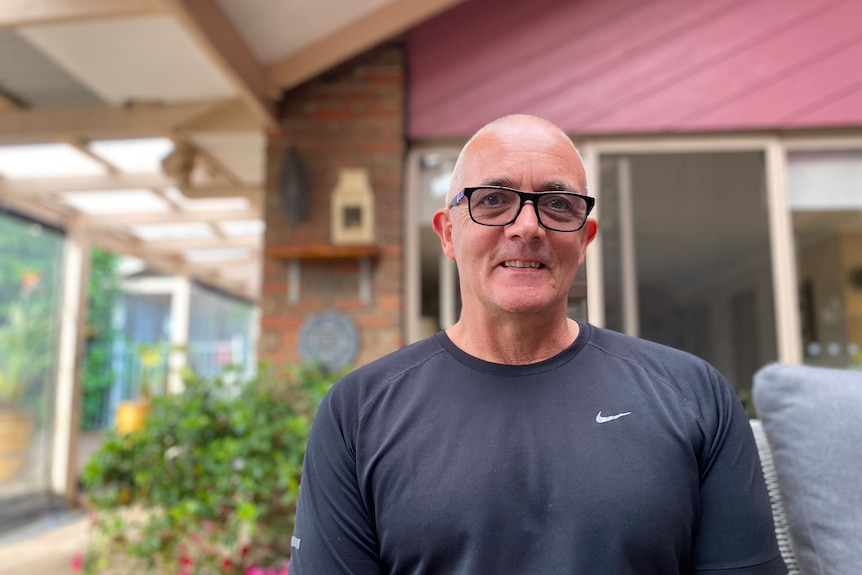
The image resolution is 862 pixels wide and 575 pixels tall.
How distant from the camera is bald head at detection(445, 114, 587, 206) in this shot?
1.04 m

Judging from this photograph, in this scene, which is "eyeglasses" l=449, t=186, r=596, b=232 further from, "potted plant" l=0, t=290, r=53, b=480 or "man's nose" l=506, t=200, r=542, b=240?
"potted plant" l=0, t=290, r=53, b=480

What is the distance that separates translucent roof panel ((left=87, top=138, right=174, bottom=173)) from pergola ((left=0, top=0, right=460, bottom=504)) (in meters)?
0.01

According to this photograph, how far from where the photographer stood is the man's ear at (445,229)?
115 cm

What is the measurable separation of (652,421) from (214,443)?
1923mm

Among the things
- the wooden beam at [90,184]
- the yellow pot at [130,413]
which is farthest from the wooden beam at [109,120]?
the yellow pot at [130,413]

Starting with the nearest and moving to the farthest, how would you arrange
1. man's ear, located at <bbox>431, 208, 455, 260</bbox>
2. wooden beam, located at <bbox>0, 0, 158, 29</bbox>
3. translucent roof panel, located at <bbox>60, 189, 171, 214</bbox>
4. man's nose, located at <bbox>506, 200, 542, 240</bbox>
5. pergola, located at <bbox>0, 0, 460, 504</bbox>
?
1. man's nose, located at <bbox>506, 200, 542, 240</bbox>
2. man's ear, located at <bbox>431, 208, 455, 260</bbox>
3. wooden beam, located at <bbox>0, 0, 158, 29</bbox>
4. pergola, located at <bbox>0, 0, 460, 504</bbox>
5. translucent roof panel, located at <bbox>60, 189, 171, 214</bbox>

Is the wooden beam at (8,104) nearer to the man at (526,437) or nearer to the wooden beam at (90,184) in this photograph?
the wooden beam at (90,184)

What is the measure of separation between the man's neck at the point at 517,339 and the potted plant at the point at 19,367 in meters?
4.39

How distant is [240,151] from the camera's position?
3.86 metres

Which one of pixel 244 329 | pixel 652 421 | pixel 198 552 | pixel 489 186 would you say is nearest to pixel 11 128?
pixel 198 552

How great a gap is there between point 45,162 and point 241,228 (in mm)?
1847

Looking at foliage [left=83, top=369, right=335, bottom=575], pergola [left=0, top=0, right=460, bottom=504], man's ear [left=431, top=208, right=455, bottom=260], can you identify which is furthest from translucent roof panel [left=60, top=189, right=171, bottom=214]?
man's ear [left=431, top=208, right=455, bottom=260]

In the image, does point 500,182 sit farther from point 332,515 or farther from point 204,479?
point 204,479

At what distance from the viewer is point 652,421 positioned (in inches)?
37.4
